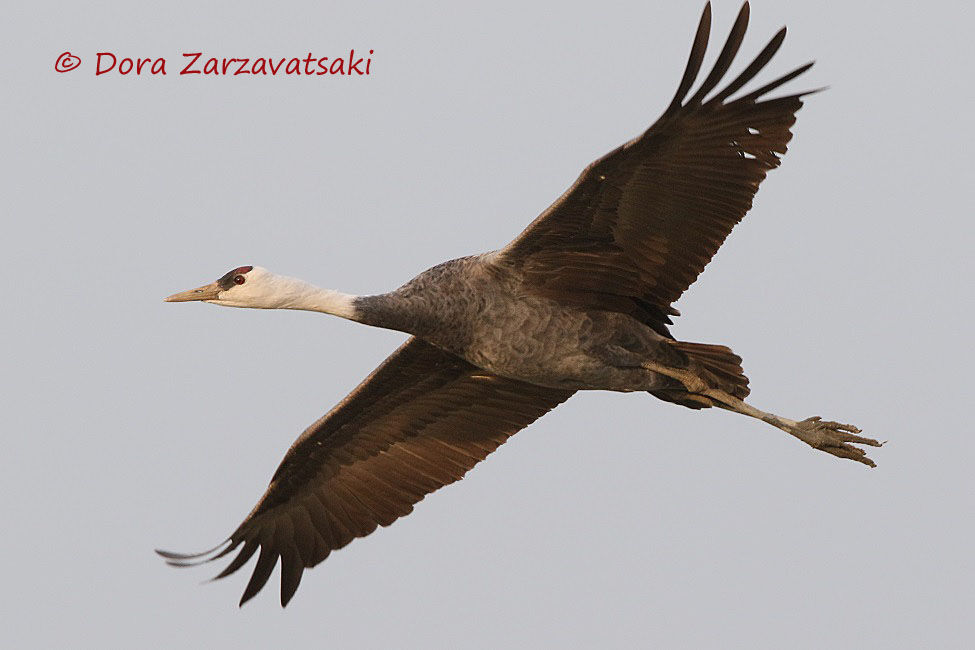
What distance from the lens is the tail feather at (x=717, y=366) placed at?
9.74m

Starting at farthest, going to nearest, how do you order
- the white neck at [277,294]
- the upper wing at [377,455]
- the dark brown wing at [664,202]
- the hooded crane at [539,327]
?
the upper wing at [377,455] → the white neck at [277,294] → the hooded crane at [539,327] → the dark brown wing at [664,202]

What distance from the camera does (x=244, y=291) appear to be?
9617 mm

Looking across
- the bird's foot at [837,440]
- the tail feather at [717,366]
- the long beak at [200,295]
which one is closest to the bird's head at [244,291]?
the long beak at [200,295]

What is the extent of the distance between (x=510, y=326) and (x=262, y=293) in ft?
5.26

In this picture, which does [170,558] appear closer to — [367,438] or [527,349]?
[367,438]

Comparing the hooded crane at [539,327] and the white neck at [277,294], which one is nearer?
the hooded crane at [539,327]

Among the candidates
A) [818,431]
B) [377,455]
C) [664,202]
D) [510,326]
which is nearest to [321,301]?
[510,326]

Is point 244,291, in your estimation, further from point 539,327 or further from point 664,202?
point 664,202

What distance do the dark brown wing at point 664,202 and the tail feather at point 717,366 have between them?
0.27 m

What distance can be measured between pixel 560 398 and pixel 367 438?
147 centimetres

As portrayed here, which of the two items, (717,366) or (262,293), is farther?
(717,366)

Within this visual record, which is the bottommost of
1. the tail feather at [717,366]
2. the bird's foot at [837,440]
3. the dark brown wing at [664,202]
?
the bird's foot at [837,440]

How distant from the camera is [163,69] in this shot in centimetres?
1070

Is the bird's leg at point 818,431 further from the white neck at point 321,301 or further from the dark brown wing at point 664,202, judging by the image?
the white neck at point 321,301
